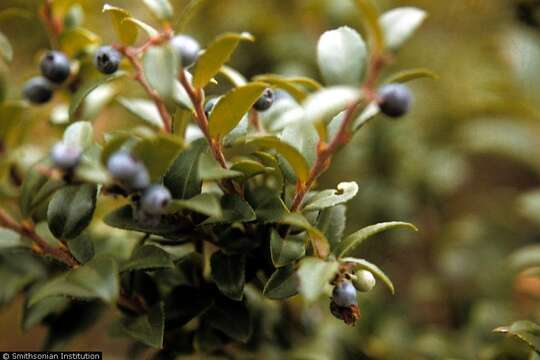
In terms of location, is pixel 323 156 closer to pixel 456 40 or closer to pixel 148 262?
pixel 148 262

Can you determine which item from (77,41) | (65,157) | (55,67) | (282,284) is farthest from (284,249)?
(77,41)

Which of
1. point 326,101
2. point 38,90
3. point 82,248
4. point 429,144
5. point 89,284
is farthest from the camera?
point 429,144

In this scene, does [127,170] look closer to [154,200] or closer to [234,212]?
[154,200]

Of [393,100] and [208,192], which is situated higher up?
[393,100]

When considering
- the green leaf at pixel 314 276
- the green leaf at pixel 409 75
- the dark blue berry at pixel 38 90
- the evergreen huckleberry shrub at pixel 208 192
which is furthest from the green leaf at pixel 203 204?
the dark blue berry at pixel 38 90

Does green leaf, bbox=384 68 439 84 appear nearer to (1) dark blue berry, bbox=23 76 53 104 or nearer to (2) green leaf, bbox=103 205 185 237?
(2) green leaf, bbox=103 205 185 237

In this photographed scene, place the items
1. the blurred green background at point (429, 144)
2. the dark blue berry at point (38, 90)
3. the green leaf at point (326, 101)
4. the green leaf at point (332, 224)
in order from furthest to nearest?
the blurred green background at point (429, 144) → the dark blue berry at point (38, 90) → the green leaf at point (332, 224) → the green leaf at point (326, 101)

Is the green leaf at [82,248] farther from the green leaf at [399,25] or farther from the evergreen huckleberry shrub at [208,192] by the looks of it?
the green leaf at [399,25]
